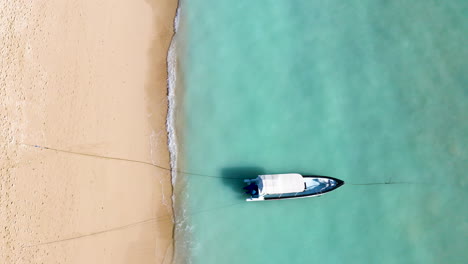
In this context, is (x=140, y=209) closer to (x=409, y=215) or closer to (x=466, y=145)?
(x=409, y=215)

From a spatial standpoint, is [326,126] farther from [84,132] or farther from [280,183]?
[84,132]

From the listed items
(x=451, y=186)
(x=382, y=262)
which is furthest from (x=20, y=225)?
(x=451, y=186)

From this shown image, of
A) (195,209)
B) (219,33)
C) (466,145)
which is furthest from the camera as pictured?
(219,33)

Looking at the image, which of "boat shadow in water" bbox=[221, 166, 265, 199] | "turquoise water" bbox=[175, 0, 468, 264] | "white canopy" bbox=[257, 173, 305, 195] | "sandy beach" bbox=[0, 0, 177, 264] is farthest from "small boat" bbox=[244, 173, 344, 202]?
"sandy beach" bbox=[0, 0, 177, 264]

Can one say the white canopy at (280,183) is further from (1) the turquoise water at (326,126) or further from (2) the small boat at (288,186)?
(1) the turquoise water at (326,126)

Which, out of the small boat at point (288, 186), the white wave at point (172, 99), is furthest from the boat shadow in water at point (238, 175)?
the white wave at point (172, 99)

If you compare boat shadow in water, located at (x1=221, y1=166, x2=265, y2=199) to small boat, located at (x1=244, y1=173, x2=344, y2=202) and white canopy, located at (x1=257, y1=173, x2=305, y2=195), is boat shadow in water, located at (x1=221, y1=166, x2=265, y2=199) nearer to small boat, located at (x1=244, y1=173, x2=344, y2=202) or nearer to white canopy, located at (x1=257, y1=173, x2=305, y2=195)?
small boat, located at (x1=244, y1=173, x2=344, y2=202)
